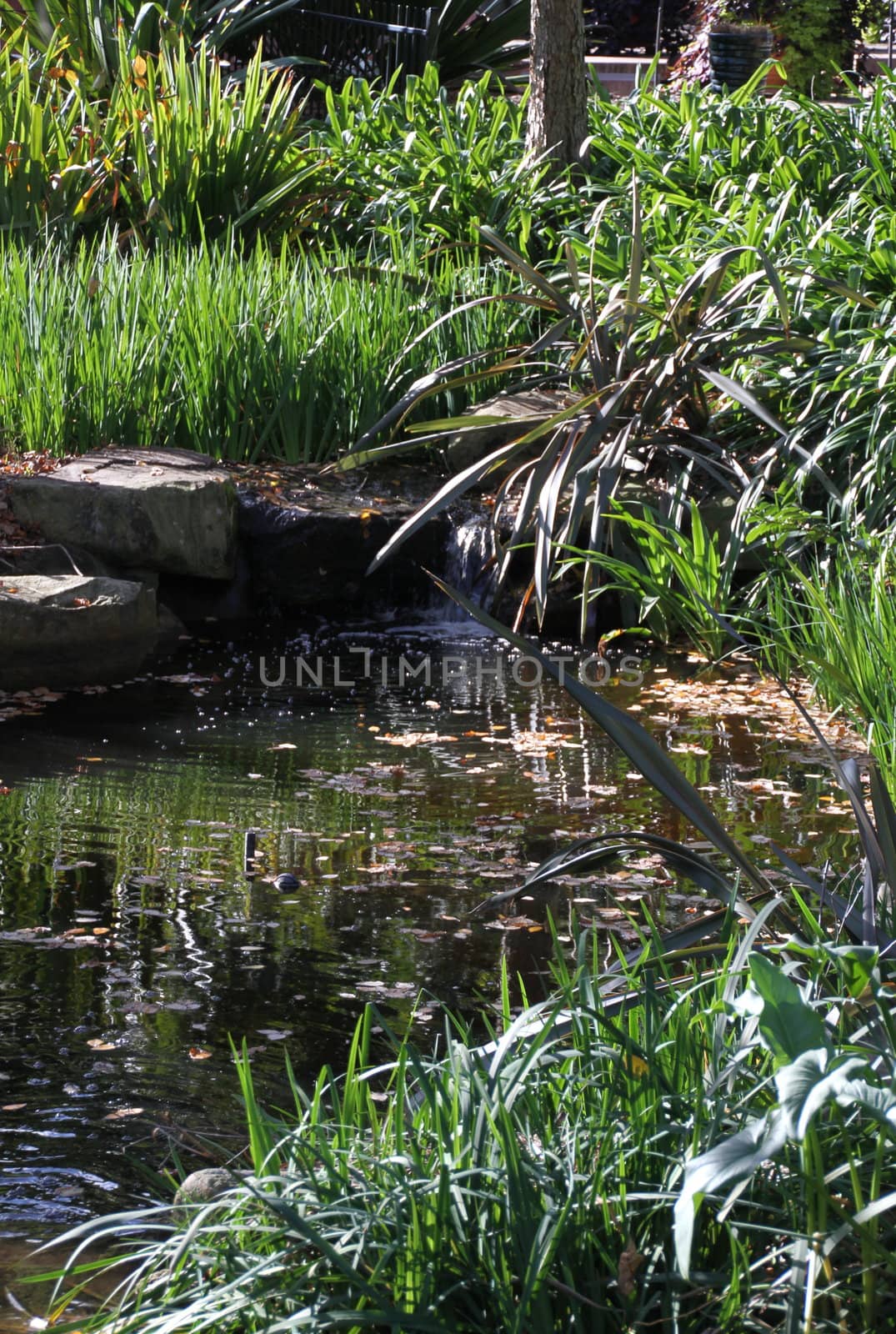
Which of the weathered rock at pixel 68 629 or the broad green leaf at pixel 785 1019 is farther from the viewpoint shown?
the weathered rock at pixel 68 629

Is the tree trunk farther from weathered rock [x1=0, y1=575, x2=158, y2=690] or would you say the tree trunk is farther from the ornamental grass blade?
the ornamental grass blade

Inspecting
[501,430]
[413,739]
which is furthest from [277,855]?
[501,430]

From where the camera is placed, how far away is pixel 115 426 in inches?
280

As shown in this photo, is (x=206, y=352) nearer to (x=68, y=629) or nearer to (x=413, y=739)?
(x=68, y=629)

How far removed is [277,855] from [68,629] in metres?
1.99

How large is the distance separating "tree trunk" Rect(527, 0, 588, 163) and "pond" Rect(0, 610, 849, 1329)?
462 centimetres

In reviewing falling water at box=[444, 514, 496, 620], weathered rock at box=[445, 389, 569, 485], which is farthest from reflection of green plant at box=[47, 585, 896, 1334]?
weathered rock at box=[445, 389, 569, 485]

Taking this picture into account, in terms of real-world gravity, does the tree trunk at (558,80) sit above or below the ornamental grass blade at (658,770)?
above

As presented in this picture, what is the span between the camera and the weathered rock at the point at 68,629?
18.3 feet

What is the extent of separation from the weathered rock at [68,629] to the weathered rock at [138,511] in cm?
54

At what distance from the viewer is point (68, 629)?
5.67m

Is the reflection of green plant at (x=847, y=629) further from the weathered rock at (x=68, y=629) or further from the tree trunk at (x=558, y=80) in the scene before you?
the tree trunk at (x=558, y=80)

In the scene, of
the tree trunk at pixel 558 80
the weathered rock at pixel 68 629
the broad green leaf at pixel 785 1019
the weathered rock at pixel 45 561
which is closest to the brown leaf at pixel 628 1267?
the broad green leaf at pixel 785 1019

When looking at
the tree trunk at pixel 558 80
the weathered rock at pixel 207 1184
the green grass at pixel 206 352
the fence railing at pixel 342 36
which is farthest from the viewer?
the fence railing at pixel 342 36
